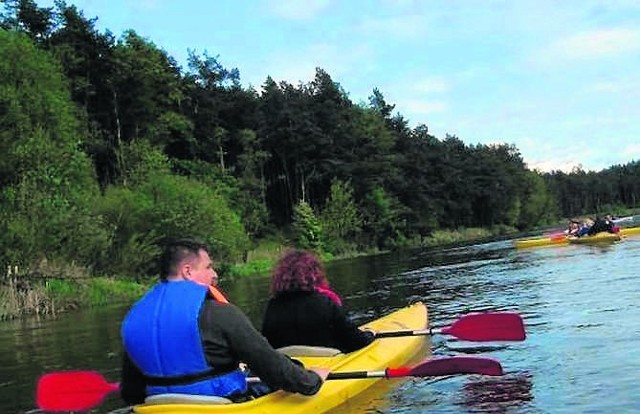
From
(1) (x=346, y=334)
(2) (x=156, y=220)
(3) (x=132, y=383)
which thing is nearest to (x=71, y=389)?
(3) (x=132, y=383)

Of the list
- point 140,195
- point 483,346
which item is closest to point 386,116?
point 140,195

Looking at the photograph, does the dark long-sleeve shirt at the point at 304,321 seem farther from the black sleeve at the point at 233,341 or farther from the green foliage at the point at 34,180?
the green foliage at the point at 34,180

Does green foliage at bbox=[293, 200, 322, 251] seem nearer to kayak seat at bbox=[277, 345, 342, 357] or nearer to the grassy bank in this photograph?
the grassy bank

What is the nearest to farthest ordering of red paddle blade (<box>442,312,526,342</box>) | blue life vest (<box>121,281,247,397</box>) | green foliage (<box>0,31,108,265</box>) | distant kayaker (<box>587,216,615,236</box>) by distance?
blue life vest (<box>121,281,247,397</box>) < red paddle blade (<box>442,312,526,342</box>) < green foliage (<box>0,31,108,265</box>) < distant kayaker (<box>587,216,615,236</box>)

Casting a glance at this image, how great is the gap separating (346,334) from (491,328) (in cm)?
159

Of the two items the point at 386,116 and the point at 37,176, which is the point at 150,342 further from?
the point at 386,116

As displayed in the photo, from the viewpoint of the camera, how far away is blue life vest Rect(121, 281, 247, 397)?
490 cm

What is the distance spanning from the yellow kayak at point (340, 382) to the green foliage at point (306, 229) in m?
43.1

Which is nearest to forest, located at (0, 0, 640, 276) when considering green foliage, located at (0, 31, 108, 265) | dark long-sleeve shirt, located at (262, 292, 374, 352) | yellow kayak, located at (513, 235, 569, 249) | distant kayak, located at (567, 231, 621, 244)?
green foliage, located at (0, 31, 108, 265)

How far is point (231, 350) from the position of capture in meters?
5.07

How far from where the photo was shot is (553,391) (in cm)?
695

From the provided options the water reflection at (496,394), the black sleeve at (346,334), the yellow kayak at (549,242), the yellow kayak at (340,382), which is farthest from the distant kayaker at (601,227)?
the black sleeve at (346,334)

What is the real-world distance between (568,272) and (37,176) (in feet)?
61.9

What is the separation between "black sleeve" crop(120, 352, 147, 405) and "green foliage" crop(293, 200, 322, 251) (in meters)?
48.2
